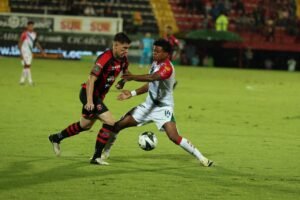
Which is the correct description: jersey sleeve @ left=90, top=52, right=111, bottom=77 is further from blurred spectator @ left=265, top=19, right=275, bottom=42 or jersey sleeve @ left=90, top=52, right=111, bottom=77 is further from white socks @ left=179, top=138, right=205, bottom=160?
blurred spectator @ left=265, top=19, right=275, bottom=42

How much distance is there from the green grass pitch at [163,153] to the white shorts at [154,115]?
0.63m

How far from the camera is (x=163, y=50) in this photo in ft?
36.9

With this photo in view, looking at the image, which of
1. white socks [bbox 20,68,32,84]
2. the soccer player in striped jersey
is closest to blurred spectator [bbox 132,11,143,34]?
white socks [bbox 20,68,32,84]

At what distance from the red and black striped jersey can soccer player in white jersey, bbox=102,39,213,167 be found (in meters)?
0.32

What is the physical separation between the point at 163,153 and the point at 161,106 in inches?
62.4

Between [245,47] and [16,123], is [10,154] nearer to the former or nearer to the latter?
[16,123]

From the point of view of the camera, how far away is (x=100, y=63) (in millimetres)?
11234

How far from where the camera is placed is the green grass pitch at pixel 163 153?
30.9 feet

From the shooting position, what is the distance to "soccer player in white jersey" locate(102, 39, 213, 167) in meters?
11.2

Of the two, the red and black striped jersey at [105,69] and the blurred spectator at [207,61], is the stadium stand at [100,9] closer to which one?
the blurred spectator at [207,61]

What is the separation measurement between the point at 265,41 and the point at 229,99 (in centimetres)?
2151

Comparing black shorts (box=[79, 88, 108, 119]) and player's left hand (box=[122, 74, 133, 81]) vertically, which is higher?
player's left hand (box=[122, 74, 133, 81])

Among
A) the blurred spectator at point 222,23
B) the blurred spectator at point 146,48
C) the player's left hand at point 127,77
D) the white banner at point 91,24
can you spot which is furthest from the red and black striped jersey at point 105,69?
the blurred spectator at point 222,23

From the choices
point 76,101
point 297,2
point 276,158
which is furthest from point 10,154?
point 297,2
